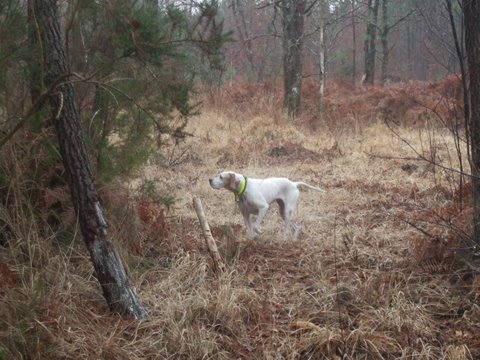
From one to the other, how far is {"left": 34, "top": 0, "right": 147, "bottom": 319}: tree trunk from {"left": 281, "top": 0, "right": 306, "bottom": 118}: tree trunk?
11135 millimetres

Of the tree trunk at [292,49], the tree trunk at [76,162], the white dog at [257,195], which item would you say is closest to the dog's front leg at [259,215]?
the white dog at [257,195]

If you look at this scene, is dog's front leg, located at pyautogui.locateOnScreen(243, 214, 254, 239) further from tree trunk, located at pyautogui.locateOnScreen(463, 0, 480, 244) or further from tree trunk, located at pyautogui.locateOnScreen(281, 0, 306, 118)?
tree trunk, located at pyautogui.locateOnScreen(281, 0, 306, 118)

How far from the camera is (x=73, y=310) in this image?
3322mm

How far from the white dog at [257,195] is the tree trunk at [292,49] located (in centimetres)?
778

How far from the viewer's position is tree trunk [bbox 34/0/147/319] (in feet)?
10.1


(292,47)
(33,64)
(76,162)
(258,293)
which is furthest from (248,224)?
(292,47)

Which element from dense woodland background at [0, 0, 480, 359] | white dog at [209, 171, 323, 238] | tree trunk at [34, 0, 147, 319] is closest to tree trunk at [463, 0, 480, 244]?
dense woodland background at [0, 0, 480, 359]

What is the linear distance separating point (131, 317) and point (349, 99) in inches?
586

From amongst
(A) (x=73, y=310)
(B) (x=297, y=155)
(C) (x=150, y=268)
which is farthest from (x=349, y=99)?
(A) (x=73, y=310)

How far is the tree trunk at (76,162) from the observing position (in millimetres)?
3064

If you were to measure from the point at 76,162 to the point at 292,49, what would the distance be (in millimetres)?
11913

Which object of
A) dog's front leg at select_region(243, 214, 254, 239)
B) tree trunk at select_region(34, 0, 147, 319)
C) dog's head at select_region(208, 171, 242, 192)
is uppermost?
tree trunk at select_region(34, 0, 147, 319)

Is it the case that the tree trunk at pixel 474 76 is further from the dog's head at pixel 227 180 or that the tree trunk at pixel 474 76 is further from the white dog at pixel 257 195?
the dog's head at pixel 227 180

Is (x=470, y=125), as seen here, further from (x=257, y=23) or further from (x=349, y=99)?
(x=257, y=23)
